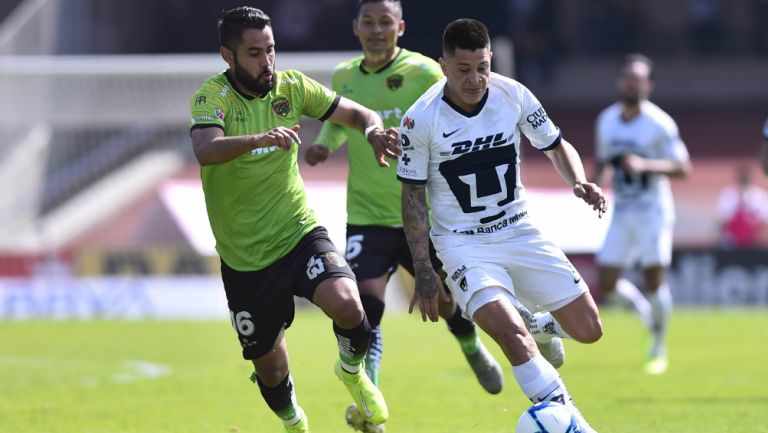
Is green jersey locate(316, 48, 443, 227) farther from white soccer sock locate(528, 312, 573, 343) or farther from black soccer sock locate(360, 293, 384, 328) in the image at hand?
white soccer sock locate(528, 312, 573, 343)

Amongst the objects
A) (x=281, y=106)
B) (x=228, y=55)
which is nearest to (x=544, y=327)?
(x=281, y=106)

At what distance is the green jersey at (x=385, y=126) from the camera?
9633 millimetres

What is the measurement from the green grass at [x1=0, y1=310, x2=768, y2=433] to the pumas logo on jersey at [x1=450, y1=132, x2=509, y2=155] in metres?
2.18

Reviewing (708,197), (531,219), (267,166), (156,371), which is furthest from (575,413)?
(708,197)

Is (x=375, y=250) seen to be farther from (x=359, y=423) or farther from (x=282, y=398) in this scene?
(x=282, y=398)

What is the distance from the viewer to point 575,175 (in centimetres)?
793

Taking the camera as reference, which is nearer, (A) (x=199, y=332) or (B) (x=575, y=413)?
(B) (x=575, y=413)

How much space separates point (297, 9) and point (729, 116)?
40.3 feet

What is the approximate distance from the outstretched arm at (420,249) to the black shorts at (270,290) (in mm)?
572

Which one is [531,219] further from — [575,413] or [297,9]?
[297,9]

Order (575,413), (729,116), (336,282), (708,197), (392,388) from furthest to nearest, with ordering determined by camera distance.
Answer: (729,116) → (708,197) → (392,388) → (336,282) → (575,413)

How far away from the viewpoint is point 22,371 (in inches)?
548

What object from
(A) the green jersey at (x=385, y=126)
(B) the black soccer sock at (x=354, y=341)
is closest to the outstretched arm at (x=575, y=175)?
(B) the black soccer sock at (x=354, y=341)

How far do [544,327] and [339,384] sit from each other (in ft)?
14.6
